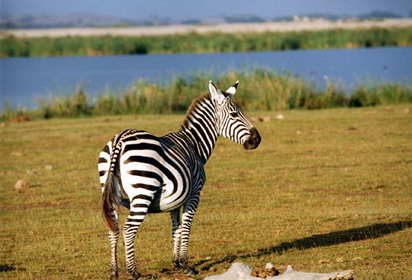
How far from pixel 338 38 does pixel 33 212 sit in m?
66.3

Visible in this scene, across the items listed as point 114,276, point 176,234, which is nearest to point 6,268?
point 114,276

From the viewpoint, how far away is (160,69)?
5428 cm

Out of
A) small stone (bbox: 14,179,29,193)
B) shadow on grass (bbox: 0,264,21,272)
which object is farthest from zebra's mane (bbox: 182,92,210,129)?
small stone (bbox: 14,179,29,193)

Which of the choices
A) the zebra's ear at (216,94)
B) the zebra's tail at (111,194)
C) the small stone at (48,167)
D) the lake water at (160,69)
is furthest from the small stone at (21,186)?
the lake water at (160,69)

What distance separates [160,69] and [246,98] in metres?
25.8

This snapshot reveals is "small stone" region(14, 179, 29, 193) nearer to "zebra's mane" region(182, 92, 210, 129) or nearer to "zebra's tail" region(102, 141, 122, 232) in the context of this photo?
"zebra's mane" region(182, 92, 210, 129)

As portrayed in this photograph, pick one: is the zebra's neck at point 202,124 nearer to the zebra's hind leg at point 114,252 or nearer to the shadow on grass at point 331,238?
the shadow on grass at point 331,238

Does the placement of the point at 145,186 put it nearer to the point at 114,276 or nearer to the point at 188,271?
the point at 114,276

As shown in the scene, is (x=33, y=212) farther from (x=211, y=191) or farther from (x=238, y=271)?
(x=238, y=271)

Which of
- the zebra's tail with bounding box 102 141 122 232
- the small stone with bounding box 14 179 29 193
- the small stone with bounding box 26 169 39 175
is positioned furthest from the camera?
the small stone with bounding box 26 169 39 175

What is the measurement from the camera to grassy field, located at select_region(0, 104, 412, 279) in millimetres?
10094

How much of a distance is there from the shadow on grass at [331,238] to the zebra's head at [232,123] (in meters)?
1.46

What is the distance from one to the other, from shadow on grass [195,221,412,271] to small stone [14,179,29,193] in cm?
688

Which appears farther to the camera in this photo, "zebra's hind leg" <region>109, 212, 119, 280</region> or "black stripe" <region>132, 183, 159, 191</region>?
"zebra's hind leg" <region>109, 212, 119, 280</region>
